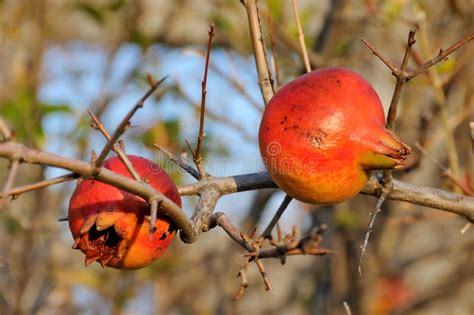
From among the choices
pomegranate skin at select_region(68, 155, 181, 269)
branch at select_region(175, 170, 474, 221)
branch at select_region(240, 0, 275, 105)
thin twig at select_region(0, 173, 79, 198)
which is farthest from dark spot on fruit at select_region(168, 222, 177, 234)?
branch at select_region(240, 0, 275, 105)

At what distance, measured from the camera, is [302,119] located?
1295mm

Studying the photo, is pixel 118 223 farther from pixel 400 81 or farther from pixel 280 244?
pixel 400 81

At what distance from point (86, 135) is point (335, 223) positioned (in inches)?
53.8

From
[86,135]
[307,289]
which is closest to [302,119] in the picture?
[86,135]

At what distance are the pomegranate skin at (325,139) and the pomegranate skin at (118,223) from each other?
23 cm

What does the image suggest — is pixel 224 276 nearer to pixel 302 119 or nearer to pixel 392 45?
pixel 392 45

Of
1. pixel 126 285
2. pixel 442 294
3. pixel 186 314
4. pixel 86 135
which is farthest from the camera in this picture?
pixel 186 314

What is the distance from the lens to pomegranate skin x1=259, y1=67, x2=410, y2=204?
50.8 inches

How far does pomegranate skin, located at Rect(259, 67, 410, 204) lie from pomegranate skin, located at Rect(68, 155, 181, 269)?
0.75 feet

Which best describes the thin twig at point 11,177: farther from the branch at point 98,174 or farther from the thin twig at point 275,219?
the thin twig at point 275,219

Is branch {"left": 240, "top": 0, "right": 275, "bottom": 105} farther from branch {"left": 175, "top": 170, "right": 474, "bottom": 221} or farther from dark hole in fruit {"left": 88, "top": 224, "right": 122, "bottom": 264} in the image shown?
dark hole in fruit {"left": 88, "top": 224, "right": 122, "bottom": 264}


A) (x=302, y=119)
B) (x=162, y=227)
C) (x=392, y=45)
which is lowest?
(x=162, y=227)

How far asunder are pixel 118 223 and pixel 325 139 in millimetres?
414

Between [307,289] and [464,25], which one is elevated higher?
[464,25]
